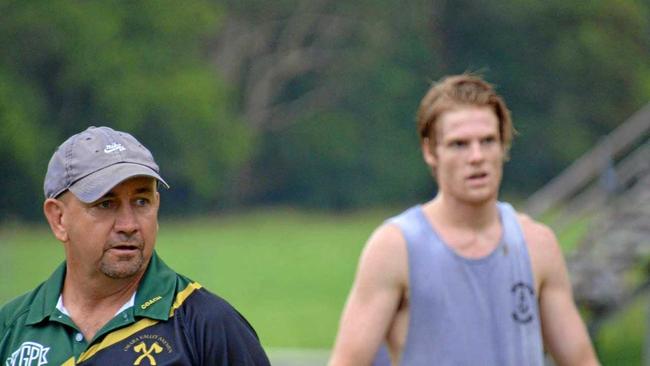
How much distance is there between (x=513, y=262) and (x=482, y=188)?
0.26 meters

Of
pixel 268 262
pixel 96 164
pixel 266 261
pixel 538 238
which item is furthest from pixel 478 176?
pixel 266 261

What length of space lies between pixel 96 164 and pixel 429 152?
71.0 inches

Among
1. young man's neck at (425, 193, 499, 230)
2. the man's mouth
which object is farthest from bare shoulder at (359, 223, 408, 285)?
the man's mouth

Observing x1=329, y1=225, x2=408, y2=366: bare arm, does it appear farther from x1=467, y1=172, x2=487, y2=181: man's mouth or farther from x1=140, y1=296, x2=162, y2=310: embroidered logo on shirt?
x1=140, y1=296, x2=162, y2=310: embroidered logo on shirt

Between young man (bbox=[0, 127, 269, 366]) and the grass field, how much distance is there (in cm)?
1820

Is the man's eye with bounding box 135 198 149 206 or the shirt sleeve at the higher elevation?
the man's eye with bounding box 135 198 149 206

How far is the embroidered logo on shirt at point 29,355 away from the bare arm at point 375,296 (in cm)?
150

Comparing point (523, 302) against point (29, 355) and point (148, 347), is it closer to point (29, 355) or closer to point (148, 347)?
point (148, 347)

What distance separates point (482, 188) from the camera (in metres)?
4.73

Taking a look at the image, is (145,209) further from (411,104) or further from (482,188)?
(411,104)

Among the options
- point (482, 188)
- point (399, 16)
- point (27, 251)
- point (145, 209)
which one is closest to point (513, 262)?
point (482, 188)

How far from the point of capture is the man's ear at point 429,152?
4922 mm

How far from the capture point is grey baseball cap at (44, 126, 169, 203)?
133 inches

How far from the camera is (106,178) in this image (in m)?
3.38
